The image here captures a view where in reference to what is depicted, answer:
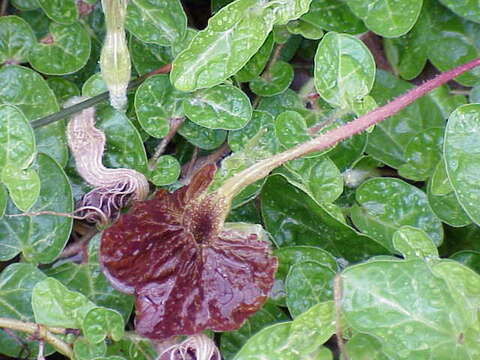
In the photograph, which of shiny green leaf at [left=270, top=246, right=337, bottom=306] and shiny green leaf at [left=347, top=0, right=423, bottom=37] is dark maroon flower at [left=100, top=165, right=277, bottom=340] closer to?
shiny green leaf at [left=270, top=246, right=337, bottom=306]

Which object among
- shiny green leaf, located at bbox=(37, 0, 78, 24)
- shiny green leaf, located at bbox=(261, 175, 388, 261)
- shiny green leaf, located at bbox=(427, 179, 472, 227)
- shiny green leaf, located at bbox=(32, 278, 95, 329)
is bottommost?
shiny green leaf, located at bbox=(32, 278, 95, 329)

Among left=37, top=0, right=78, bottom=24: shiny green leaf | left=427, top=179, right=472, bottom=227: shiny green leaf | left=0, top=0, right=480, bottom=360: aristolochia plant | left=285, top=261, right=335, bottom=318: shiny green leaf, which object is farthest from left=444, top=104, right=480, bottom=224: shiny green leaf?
left=37, top=0, right=78, bottom=24: shiny green leaf

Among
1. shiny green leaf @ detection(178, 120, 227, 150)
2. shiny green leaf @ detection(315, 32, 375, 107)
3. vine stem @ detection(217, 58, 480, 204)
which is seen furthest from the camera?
shiny green leaf @ detection(178, 120, 227, 150)

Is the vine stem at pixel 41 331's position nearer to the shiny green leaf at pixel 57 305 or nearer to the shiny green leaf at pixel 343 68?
the shiny green leaf at pixel 57 305

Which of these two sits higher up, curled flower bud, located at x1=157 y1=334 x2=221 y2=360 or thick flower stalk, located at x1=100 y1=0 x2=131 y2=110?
thick flower stalk, located at x1=100 y1=0 x2=131 y2=110

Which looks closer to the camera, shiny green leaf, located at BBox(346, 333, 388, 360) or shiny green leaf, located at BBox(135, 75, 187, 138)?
Answer: shiny green leaf, located at BBox(346, 333, 388, 360)

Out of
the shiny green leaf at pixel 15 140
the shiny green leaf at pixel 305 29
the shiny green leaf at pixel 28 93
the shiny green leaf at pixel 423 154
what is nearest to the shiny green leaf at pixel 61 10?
the shiny green leaf at pixel 28 93

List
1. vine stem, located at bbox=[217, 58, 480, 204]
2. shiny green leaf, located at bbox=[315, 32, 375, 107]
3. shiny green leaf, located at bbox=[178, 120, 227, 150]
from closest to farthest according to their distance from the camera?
vine stem, located at bbox=[217, 58, 480, 204], shiny green leaf, located at bbox=[315, 32, 375, 107], shiny green leaf, located at bbox=[178, 120, 227, 150]
